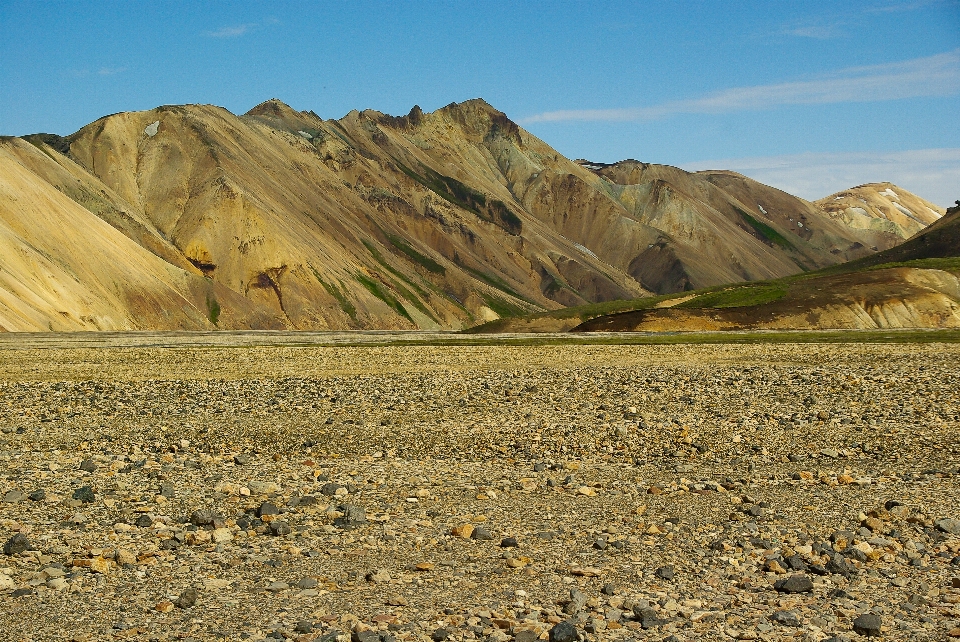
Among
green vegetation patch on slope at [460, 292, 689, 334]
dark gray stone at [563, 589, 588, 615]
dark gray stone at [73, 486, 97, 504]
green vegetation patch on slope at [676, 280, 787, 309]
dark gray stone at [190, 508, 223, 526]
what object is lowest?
dark gray stone at [563, 589, 588, 615]

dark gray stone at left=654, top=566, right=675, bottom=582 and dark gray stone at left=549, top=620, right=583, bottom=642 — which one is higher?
dark gray stone at left=654, top=566, right=675, bottom=582

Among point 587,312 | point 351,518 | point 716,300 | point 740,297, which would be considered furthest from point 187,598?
point 587,312

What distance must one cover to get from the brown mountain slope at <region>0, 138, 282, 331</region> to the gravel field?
62.0 meters

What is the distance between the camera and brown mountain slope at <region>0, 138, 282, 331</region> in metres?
87.8

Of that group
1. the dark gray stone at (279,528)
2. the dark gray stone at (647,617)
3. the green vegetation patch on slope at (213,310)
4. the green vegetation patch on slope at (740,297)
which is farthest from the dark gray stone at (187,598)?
the green vegetation patch on slope at (213,310)

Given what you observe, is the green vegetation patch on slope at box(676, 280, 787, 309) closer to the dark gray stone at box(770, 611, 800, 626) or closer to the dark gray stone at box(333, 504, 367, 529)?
the dark gray stone at box(333, 504, 367, 529)

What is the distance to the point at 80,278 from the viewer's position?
96375 millimetres

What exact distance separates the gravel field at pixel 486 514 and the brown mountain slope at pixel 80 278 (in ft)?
203

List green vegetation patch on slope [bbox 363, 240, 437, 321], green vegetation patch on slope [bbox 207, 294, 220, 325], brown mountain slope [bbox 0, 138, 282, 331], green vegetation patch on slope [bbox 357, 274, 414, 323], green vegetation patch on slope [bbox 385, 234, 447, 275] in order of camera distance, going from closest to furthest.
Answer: brown mountain slope [bbox 0, 138, 282, 331], green vegetation patch on slope [bbox 207, 294, 220, 325], green vegetation patch on slope [bbox 357, 274, 414, 323], green vegetation patch on slope [bbox 363, 240, 437, 321], green vegetation patch on slope [bbox 385, 234, 447, 275]

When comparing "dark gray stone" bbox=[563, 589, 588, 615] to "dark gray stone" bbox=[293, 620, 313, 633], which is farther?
"dark gray stone" bbox=[563, 589, 588, 615]

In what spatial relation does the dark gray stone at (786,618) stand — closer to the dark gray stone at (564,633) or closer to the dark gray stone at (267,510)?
the dark gray stone at (564,633)

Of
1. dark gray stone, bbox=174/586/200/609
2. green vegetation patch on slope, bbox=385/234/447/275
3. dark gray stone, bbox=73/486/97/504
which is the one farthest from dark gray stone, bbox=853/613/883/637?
green vegetation patch on slope, bbox=385/234/447/275

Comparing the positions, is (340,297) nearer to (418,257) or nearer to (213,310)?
(213,310)

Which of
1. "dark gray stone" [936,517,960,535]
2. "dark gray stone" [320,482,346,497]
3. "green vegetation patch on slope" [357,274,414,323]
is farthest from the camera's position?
"green vegetation patch on slope" [357,274,414,323]
